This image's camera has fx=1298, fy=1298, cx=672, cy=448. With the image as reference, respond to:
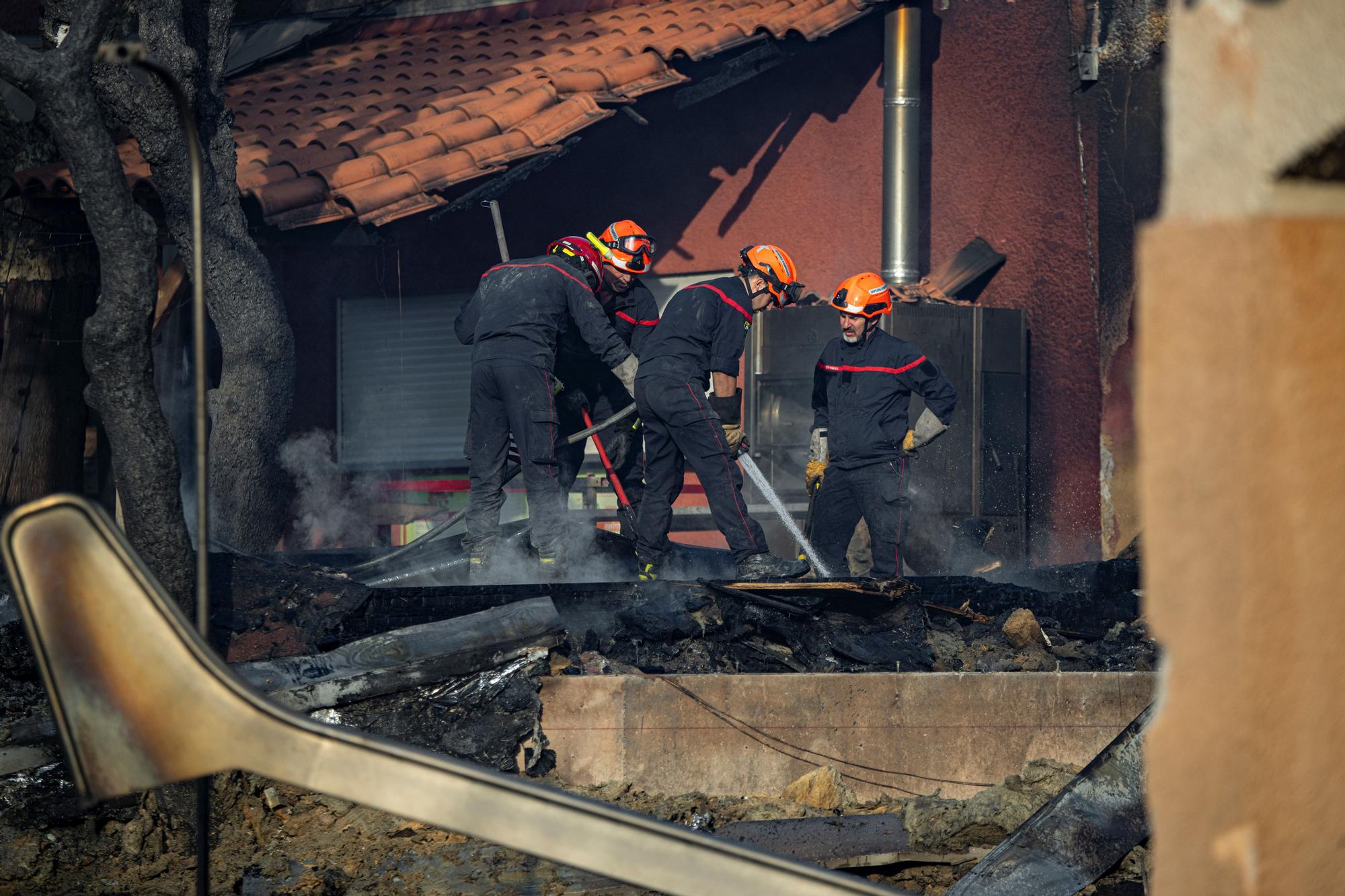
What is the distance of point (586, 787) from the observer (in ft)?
17.7

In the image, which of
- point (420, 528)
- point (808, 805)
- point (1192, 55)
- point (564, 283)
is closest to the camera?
point (1192, 55)

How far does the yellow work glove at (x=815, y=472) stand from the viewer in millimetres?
8570

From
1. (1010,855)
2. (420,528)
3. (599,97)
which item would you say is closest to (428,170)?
(599,97)

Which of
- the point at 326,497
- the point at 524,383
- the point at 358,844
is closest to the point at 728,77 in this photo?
the point at 524,383

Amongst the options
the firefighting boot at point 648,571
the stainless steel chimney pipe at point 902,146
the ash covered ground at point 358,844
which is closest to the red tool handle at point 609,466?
the firefighting boot at point 648,571

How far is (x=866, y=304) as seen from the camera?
8.27 meters

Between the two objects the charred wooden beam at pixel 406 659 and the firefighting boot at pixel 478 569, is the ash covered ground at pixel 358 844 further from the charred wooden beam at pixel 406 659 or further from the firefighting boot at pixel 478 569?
the firefighting boot at pixel 478 569

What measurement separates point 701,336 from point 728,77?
3.38 m

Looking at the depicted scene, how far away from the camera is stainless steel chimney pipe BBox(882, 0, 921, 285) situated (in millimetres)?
10047

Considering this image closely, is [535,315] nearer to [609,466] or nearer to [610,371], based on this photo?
[610,371]

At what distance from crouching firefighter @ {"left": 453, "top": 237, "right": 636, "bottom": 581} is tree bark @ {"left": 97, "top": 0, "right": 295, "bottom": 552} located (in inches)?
45.0

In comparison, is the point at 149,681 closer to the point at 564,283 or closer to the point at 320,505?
the point at 564,283

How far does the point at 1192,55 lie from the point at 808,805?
3.99 metres

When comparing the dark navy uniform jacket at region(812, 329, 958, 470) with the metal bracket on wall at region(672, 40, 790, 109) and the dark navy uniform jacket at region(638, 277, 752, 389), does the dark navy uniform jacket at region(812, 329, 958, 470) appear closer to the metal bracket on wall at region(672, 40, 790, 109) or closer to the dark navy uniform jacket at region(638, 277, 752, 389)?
the dark navy uniform jacket at region(638, 277, 752, 389)
